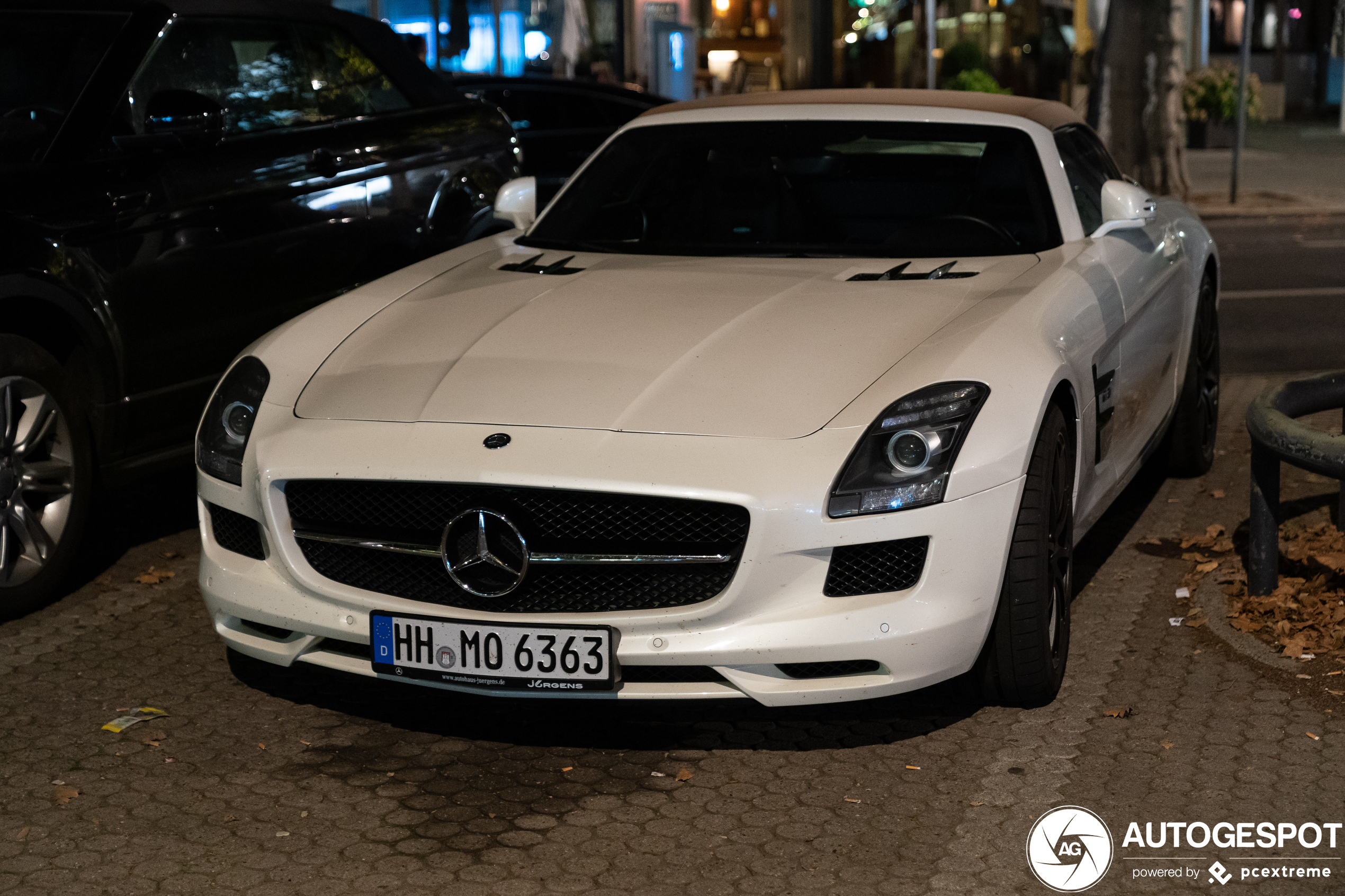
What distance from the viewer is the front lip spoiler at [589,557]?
3.63 m

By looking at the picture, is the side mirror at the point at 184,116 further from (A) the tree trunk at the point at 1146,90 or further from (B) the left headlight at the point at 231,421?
(A) the tree trunk at the point at 1146,90

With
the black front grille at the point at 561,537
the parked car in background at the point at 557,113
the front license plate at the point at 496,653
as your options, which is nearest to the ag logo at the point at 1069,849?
the black front grille at the point at 561,537

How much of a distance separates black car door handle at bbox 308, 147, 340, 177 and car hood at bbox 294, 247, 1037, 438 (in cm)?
152

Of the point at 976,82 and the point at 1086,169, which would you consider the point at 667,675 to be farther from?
the point at 976,82

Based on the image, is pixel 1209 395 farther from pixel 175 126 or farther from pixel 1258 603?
pixel 175 126

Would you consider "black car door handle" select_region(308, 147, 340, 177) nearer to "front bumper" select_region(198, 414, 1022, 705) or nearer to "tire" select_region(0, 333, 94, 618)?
"tire" select_region(0, 333, 94, 618)

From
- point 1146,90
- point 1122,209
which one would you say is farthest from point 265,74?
point 1146,90

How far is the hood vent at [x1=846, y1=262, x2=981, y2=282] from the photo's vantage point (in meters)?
4.69

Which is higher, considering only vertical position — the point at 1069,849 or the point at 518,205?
the point at 518,205

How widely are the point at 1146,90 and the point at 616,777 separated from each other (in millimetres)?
16944

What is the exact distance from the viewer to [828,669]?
146 inches

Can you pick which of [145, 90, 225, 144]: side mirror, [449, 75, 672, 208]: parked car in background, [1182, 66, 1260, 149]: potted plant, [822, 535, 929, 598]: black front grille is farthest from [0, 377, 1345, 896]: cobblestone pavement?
[1182, 66, 1260, 149]: potted plant

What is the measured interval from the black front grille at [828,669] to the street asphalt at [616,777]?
0.51 feet

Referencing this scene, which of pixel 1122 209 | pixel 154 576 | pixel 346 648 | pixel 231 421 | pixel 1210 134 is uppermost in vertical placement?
pixel 1122 209
